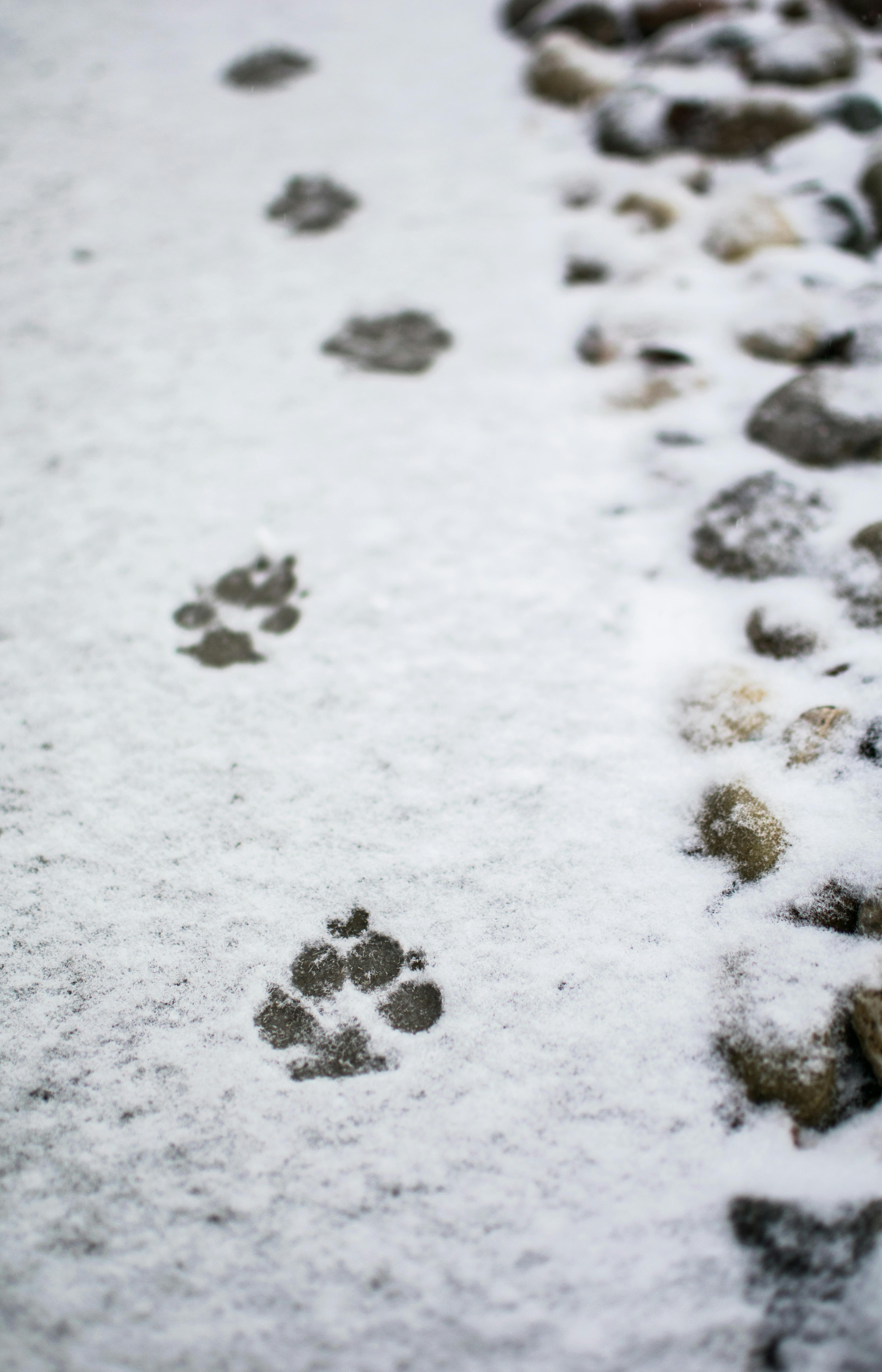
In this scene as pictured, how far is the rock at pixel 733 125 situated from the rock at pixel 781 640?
216 centimetres

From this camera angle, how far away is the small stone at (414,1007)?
1101 mm

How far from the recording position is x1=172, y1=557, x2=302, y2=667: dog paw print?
1.55 meters

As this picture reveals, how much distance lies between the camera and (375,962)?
116 centimetres

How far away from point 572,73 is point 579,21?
51 cm

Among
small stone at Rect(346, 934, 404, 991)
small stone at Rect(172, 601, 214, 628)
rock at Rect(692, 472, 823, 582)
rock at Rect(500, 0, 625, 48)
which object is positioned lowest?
small stone at Rect(346, 934, 404, 991)

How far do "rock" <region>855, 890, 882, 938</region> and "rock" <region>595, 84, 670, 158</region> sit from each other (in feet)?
9.18

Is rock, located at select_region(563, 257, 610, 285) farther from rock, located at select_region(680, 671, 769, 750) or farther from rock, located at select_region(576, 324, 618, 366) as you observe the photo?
rock, located at select_region(680, 671, 769, 750)

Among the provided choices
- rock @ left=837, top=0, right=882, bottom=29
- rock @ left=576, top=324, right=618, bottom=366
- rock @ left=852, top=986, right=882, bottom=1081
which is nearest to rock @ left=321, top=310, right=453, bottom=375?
rock @ left=576, top=324, right=618, bottom=366

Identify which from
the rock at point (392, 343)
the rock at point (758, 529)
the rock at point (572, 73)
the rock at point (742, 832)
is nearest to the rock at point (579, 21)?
the rock at point (572, 73)

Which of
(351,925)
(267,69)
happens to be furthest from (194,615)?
(267,69)

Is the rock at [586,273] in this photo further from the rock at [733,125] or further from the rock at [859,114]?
the rock at [859,114]

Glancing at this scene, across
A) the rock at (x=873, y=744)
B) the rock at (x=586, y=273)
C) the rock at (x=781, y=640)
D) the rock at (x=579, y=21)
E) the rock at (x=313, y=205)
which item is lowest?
the rock at (x=873, y=744)

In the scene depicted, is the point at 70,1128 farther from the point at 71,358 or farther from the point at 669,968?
the point at 71,358

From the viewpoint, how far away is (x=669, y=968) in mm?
1127
